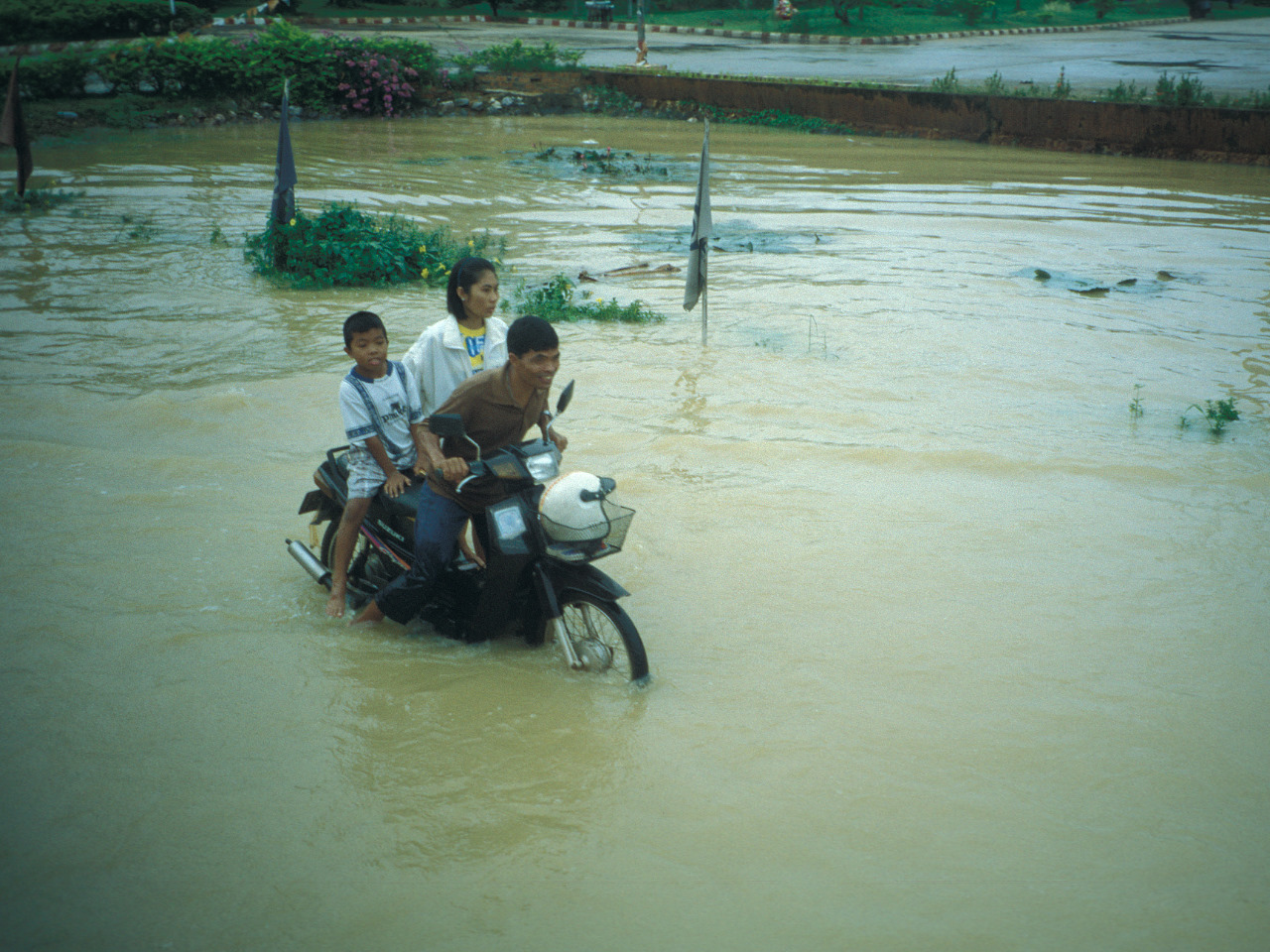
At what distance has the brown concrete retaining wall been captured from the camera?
18.7 meters

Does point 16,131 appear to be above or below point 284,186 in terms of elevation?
above

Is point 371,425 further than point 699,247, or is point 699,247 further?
point 699,247

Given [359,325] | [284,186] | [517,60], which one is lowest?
[359,325]

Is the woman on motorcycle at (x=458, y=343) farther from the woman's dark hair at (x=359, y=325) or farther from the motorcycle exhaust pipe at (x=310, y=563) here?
the motorcycle exhaust pipe at (x=310, y=563)

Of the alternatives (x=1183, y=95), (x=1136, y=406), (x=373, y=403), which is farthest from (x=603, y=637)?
(x=1183, y=95)

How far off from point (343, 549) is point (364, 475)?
396 millimetres

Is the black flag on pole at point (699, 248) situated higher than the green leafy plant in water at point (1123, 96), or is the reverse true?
the green leafy plant in water at point (1123, 96)

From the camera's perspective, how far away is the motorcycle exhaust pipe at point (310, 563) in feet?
16.7

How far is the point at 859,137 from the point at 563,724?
68.2 ft

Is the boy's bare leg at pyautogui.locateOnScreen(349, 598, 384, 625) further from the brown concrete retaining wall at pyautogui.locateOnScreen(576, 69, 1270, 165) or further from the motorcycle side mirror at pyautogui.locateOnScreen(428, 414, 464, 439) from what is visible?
the brown concrete retaining wall at pyautogui.locateOnScreen(576, 69, 1270, 165)

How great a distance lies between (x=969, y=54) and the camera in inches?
1235

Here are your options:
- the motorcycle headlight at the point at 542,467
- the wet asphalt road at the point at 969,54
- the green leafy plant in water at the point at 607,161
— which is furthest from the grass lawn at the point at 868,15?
the motorcycle headlight at the point at 542,467

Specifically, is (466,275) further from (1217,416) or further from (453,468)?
(1217,416)

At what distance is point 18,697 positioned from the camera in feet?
13.9
